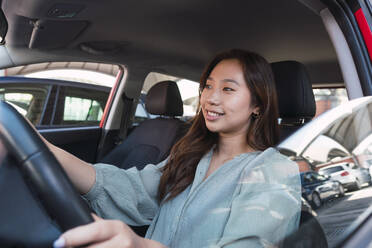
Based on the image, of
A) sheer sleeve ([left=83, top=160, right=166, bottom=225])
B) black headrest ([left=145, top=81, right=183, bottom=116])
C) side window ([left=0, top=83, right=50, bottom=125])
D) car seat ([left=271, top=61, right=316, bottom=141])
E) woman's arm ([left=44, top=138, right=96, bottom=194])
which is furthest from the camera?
black headrest ([left=145, top=81, right=183, bottom=116])

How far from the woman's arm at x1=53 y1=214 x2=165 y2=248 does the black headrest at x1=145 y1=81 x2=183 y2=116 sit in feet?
5.90

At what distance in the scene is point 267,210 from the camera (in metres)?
0.88

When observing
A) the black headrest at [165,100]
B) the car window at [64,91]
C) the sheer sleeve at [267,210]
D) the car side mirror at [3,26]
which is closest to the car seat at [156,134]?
the black headrest at [165,100]

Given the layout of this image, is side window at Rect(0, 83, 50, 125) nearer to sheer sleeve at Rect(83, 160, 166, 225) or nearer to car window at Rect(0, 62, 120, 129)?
car window at Rect(0, 62, 120, 129)

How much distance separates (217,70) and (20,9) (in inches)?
41.1

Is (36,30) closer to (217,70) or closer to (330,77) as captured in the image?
(217,70)

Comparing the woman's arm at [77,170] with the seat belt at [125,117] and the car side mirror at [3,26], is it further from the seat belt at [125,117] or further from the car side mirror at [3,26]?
the seat belt at [125,117]

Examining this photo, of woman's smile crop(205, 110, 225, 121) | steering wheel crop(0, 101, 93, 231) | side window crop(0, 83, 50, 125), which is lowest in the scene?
steering wheel crop(0, 101, 93, 231)

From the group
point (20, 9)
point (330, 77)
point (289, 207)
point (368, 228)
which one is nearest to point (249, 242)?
point (289, 207)

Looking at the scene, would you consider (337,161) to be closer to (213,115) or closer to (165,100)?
(213,115)

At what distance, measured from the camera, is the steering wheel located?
0.57m

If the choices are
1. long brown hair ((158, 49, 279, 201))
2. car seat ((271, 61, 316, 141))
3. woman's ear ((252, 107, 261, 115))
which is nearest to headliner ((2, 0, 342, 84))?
car seat ((271, 61, 316, 141))

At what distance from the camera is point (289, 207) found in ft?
2.82

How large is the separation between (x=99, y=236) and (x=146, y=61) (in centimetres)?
244
